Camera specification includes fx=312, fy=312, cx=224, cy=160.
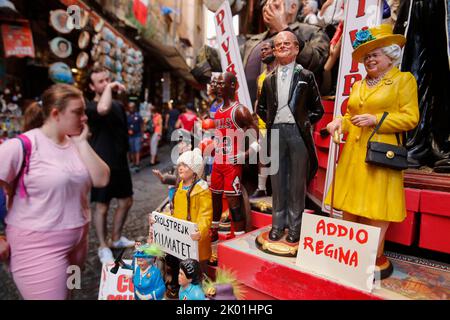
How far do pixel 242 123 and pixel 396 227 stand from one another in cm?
110

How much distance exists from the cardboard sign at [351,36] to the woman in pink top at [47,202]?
60.6 inches

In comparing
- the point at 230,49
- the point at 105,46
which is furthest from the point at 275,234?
the point at 105,46

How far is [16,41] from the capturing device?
14.9 ft

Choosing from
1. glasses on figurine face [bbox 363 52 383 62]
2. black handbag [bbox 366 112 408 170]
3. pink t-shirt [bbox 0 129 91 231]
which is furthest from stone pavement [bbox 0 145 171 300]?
glasses on figurine face [bbox 363 52 383 62]

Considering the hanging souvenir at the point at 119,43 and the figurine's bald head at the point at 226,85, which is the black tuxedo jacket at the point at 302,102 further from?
the hanging souvenir at the point at 119,43

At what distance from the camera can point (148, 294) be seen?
1.50 metres

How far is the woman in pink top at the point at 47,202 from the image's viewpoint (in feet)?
4.94

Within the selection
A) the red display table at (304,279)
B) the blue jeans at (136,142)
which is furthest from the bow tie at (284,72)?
the blue jeans at (136,142)

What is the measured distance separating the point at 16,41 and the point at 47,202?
165 inches

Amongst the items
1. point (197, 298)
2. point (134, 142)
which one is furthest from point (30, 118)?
point (134, 142)

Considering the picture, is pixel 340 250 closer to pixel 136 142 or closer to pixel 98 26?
pixel 98 26
